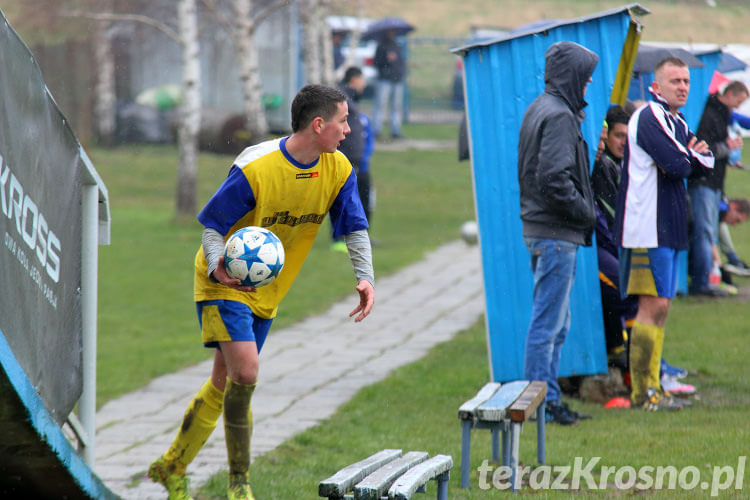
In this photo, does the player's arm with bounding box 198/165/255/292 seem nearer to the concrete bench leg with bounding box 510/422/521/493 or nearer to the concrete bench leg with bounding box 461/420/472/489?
the concrete bench leg with bounding box 461/420/472/489

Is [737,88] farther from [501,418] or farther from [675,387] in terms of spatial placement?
[501,418]

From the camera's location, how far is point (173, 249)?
1734cm

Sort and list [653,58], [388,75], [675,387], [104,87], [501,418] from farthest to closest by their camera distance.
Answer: [104,87]
[388,75]
[653,58]
[675,387]
[501,418]

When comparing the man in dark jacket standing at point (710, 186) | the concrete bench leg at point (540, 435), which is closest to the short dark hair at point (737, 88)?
the man in dark jacket standing at point (710, 186)

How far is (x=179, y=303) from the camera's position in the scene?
1296 cm

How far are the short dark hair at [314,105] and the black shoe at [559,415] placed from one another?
309 cm

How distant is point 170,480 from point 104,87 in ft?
99.2

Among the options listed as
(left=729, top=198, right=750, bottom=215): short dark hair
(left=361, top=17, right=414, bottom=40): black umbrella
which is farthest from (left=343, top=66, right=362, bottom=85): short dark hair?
(left=361, top=17, right=414, bottom=40): black umbrella

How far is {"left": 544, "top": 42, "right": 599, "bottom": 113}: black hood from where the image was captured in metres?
6.79

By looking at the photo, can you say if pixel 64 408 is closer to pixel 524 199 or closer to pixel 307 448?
pixel 307 448

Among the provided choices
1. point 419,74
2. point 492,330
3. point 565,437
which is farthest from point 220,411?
point 419,74

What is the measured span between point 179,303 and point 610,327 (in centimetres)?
630

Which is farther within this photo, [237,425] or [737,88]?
[737,88]

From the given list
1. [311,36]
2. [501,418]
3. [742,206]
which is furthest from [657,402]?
[311,36]
